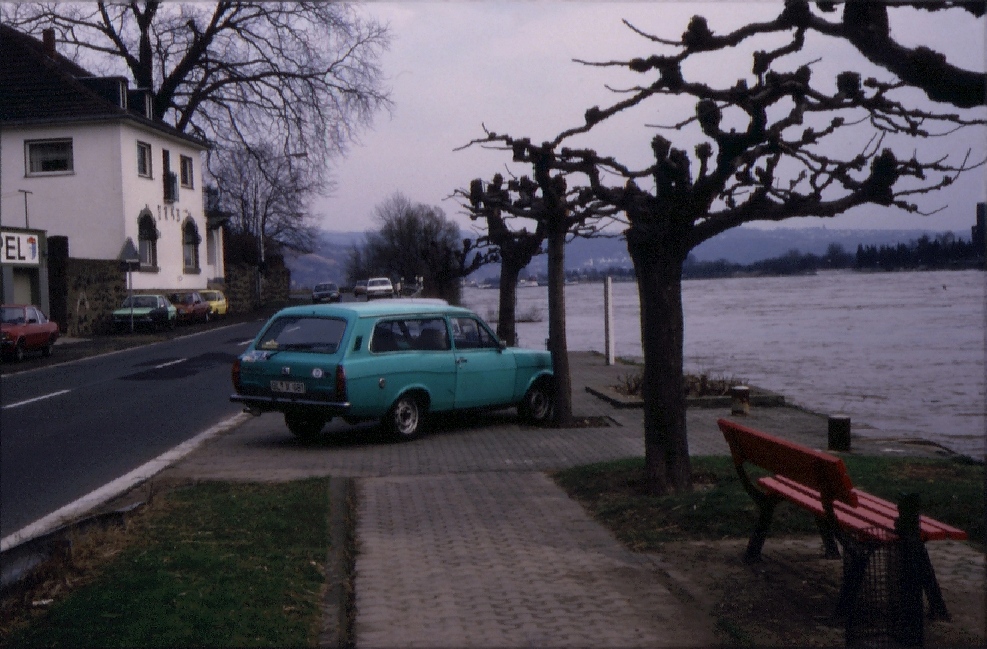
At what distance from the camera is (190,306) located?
4794cm

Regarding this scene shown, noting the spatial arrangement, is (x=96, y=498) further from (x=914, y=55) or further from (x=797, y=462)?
(x=914, y=55)

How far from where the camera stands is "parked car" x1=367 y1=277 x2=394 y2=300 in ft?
233

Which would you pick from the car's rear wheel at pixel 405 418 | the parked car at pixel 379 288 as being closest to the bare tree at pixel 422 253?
the parked car at pixel 379 288

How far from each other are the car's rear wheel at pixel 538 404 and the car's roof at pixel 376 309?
4.69 feet

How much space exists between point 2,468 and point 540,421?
6.57m

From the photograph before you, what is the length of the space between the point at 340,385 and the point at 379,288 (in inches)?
2336

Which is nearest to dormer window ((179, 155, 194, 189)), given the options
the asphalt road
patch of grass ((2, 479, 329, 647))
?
the asphalt road

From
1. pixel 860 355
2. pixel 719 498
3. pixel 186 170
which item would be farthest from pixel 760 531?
pixel 186 170

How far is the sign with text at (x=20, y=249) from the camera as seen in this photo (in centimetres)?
3581

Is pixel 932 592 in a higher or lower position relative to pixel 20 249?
lower

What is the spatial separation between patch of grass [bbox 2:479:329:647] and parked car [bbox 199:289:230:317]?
46252mm

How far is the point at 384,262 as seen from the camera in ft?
310

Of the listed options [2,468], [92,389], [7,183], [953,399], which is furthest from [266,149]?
[2,468]

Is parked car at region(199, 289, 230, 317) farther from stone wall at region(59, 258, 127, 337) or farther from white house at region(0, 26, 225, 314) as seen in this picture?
stone wall at region(59, 258, 127, 337)
